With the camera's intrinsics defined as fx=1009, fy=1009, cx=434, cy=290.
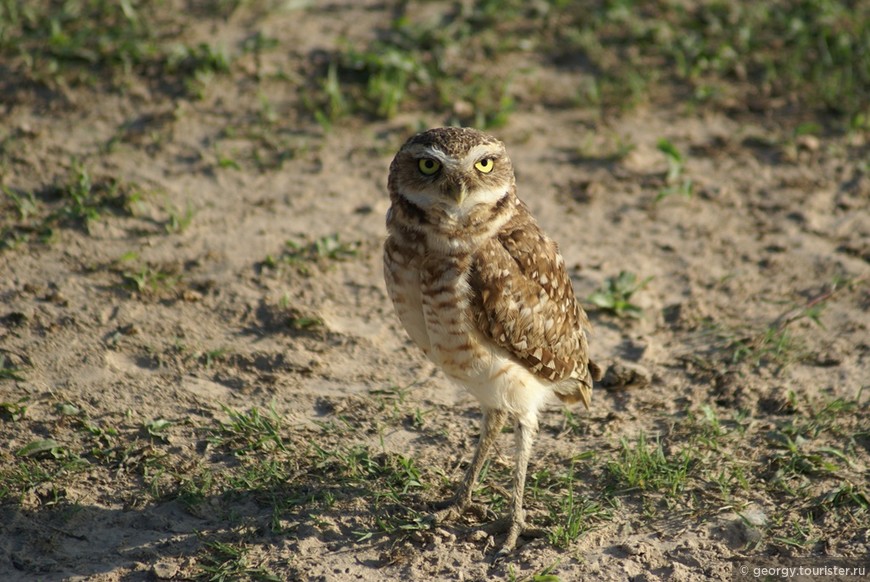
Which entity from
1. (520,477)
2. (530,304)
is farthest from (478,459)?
(530,304)

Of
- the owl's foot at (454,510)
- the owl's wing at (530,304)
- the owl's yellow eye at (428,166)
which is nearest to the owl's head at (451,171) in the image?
the owl's yellow eye at (428,166)

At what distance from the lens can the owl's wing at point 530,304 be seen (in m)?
4.09

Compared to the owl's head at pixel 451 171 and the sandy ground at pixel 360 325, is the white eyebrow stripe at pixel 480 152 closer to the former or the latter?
the owl's head at pixel 451 171

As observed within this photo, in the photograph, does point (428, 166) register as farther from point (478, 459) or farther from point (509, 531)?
point (509, 531)

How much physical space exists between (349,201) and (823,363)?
120 inches

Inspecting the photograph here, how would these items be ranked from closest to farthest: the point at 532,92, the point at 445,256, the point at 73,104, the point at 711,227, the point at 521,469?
1. the point at 445,256
2. the point at 521,469
3. the point at 711,227
4. the point at 73,104
5. the point at 532,92

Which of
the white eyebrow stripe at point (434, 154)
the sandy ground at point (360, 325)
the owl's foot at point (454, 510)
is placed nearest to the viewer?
the white eyebrow stripe at point (434, 154)

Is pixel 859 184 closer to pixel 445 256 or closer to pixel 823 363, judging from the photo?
pixel 823 363

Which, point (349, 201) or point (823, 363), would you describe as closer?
point (823, 363)

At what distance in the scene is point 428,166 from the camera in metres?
4.03

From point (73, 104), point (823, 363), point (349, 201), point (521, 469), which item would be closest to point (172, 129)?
point (73, 104)

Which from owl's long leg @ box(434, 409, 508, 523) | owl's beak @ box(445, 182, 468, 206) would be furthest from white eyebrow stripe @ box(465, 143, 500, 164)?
owl's long leg @ box(434, 409, 508, 523)

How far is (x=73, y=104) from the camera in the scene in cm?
703

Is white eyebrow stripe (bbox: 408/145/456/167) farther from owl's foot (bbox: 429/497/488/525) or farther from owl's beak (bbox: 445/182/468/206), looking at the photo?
owl's foot (bbox: 429/497/488/525)
